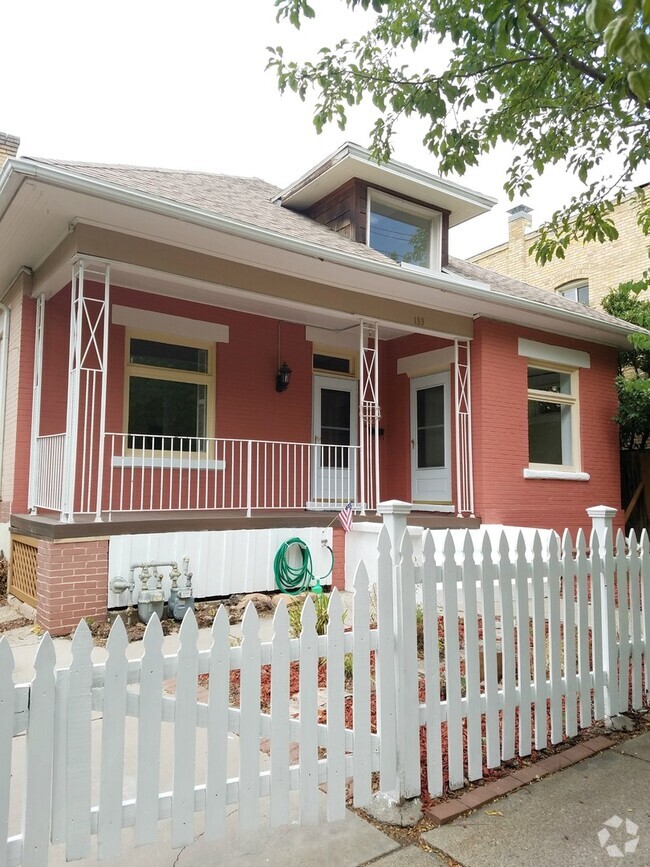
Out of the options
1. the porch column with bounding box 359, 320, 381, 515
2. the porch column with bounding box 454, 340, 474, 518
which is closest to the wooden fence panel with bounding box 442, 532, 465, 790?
the porch column with bounding box 359, 320, 381, 515

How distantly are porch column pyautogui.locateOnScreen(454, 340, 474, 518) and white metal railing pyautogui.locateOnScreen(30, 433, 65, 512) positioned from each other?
529 centimetres

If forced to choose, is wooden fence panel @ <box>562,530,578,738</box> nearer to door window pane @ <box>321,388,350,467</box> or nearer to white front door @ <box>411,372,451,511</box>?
white front door @ <box>411,372,451,511</box>

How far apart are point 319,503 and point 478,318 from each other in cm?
362

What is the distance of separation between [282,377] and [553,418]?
15.1 ft

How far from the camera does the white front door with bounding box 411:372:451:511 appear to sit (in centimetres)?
A: 975

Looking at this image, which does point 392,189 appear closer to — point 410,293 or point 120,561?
point 410,293

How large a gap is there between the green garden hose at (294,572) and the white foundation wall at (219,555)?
7 centimetres

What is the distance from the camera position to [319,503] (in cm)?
909

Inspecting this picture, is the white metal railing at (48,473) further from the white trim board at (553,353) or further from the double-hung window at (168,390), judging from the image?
the white trim board at (553,353)

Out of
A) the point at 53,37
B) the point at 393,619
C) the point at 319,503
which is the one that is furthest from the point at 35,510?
the point at 393,619

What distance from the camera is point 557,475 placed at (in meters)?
9.81

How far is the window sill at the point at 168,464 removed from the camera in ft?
25.4


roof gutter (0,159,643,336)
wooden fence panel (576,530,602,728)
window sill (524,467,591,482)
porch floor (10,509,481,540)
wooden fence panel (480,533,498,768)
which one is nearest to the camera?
wooden fence panel (480,533,498,768)

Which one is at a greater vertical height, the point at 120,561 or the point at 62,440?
the point at 62,440
